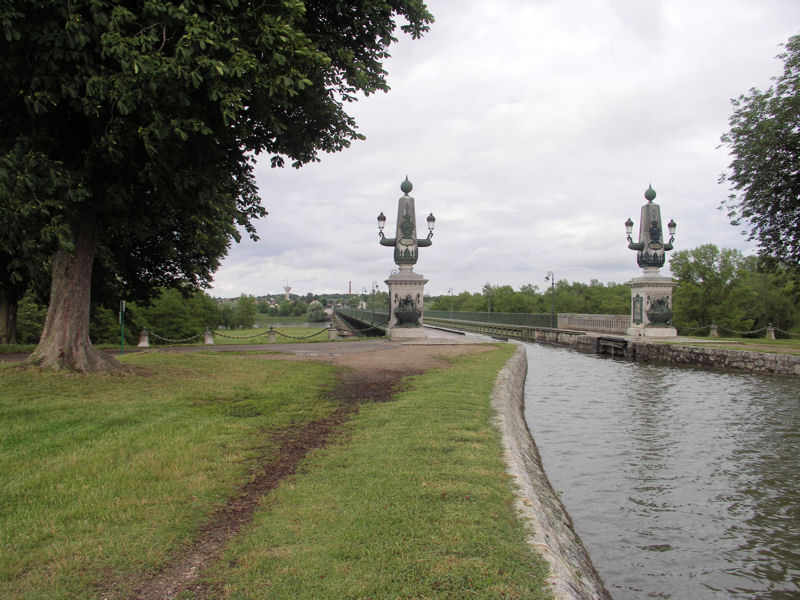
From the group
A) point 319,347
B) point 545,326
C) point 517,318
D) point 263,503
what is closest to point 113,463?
point 263,503

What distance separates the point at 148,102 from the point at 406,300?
19.6 metres

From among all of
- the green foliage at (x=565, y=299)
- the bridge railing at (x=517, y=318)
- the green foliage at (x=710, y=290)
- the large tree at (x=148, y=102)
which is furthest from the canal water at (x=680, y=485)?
the green foliage at (x=565, y=299)

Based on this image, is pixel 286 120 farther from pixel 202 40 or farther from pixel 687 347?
pixel 687 347

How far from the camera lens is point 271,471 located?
5410mm

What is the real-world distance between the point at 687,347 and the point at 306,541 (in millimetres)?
23126

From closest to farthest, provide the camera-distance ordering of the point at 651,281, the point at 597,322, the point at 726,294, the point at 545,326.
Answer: the point at 651,281 → the point at 597,322 → the point at 545,326 → the point at 726,294

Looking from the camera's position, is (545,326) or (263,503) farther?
(545,326)

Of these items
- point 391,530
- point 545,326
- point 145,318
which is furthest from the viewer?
point 145,318

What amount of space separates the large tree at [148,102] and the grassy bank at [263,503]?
2.95m

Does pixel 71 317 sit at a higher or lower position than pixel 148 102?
lower

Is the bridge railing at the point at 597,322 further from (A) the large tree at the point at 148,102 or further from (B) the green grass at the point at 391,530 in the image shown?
(B) the green grass at the point at 391,530

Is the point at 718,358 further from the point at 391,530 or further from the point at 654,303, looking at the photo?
the point at 391,530

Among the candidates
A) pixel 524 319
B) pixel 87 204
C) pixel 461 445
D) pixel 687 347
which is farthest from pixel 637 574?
pixel 524 319

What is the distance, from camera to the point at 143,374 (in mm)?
10719
